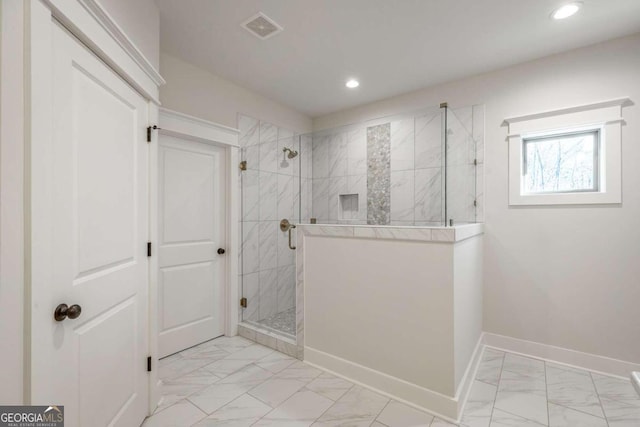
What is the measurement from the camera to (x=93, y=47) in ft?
4.00

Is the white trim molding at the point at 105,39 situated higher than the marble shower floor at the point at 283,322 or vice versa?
the white trim molding at the point at 105,39

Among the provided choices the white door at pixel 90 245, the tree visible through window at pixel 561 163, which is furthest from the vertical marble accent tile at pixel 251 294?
the tree visible through window at pixel 561 163

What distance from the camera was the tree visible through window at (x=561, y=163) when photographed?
2.39 metres

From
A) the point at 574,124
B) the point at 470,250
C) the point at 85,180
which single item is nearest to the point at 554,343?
the point at 470,250

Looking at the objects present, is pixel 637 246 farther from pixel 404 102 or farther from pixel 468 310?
pixel 404 102

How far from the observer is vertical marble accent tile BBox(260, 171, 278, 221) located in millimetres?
3238

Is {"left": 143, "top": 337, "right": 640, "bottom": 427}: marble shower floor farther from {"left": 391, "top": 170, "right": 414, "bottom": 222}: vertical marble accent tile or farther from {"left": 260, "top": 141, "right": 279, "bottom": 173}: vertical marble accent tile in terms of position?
{"left": 260, "top": 141, "right": 279, "bottom": 173}: vertical marble accent tile

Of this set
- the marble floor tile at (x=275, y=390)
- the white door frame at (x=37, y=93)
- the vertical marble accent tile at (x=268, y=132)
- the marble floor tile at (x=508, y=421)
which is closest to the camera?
the white door frame at (x=37, y=93)

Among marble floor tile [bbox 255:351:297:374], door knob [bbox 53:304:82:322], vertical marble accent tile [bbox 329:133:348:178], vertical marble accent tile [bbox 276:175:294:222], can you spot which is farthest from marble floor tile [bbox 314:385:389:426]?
vertical marble accent tile [bbox 276:175:294:222]

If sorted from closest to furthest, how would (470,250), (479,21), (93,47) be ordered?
(93,47), (479,21), (470,250)

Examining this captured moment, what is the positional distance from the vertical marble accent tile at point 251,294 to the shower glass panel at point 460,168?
7.16ft

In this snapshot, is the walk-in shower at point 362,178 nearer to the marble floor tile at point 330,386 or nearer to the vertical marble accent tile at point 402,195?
the vertical marble accent tile at point 402,195

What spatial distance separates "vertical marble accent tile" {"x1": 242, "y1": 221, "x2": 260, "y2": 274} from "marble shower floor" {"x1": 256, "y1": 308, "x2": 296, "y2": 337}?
58 cm

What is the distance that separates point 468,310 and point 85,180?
248cm
